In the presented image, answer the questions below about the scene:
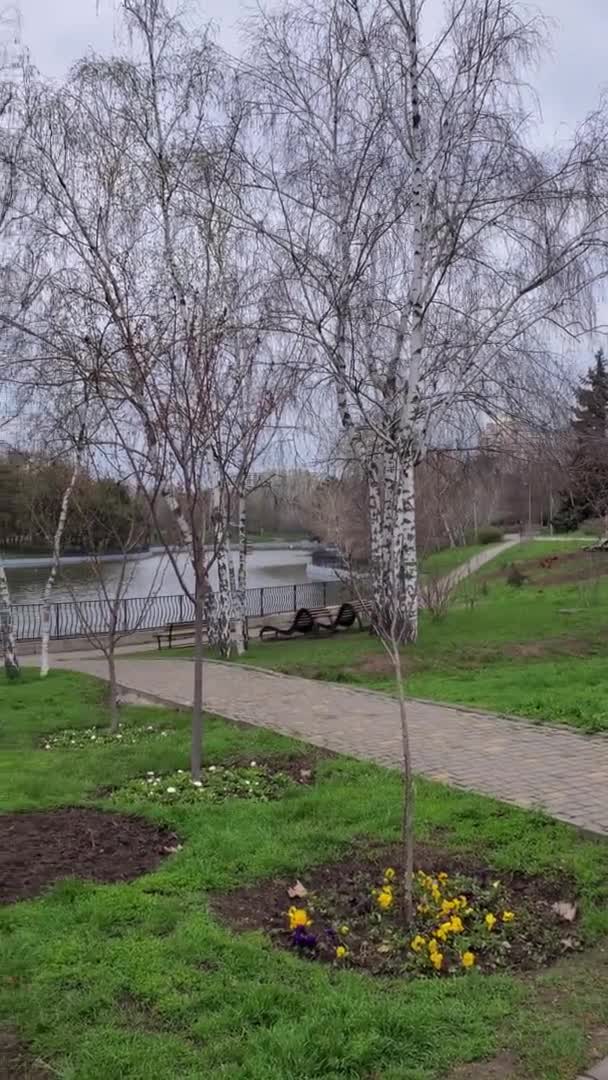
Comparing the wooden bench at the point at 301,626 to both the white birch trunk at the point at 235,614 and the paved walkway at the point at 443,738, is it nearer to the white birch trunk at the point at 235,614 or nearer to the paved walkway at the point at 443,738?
the white birch trunk at the point at 235,614

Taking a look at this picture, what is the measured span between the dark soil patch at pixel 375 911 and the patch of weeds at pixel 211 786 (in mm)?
1422

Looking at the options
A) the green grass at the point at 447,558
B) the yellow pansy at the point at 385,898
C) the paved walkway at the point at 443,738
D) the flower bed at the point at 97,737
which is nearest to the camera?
the yellow pansy at the point at 385,898

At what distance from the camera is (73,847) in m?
4.80

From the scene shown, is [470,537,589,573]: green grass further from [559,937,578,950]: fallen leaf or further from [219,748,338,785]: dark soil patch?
[559,937,578,950]: fallen leaf

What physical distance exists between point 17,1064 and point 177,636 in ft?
57.6

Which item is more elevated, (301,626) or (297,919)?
(297,919)

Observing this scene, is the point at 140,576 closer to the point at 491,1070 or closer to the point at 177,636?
the point at 177,636

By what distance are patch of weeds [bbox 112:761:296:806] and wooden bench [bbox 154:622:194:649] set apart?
12.7m

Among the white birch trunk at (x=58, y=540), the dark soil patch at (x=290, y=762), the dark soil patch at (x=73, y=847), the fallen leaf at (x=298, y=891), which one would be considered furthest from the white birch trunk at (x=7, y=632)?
the fallen leaf at (x=298, y=891)

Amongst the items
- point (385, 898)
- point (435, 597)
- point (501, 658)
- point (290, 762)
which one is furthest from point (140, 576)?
point (385, 898)

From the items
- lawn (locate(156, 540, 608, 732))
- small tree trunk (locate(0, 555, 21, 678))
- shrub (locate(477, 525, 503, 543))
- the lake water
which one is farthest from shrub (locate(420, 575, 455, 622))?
shrub (locate(477, 525, 503, 543))

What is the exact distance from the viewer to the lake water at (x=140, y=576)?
1784cm

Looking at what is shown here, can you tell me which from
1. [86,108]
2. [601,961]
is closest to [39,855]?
[601,961]

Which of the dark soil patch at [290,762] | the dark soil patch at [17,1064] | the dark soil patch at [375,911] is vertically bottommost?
the dark soil patch at [290,762]
